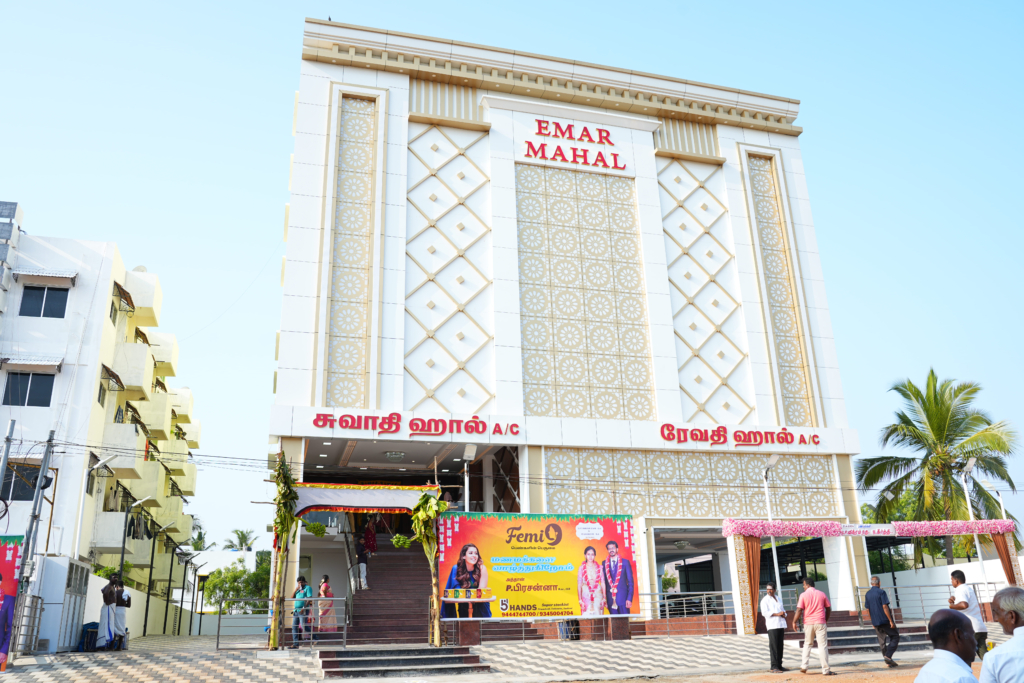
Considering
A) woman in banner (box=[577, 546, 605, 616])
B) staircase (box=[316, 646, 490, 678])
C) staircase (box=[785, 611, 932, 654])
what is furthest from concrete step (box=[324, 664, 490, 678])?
staircase (box=[785, 611, 932, 654])

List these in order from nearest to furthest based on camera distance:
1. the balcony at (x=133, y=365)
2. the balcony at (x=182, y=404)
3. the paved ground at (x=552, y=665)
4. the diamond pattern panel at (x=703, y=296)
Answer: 1. the paved ground at (x=552, y=665)
2. the diamond pattern panel at (x=703, y=296)
3. the balcony at (x=133, y=365)
4. the balcony at (x=182, y=404)

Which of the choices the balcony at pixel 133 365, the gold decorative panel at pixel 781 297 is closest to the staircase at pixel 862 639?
the gold decorative panel at pixel 781 297

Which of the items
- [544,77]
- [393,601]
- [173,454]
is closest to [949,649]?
[393,601]

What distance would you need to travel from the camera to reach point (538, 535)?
17.3 meters

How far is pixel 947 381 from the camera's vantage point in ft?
97.0

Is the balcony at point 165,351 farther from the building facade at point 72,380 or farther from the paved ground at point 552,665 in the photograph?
the paved ground at point 552,665

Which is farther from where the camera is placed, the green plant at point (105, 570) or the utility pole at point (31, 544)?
the green plant at point (105, 570)

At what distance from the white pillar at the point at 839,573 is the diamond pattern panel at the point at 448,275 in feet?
37.0

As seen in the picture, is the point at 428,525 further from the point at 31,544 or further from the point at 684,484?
the point at 684,484

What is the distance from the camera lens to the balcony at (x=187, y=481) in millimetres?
45731

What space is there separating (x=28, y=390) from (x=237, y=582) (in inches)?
1702

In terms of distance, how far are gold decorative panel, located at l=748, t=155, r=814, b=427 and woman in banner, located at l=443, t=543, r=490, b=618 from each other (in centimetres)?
1314

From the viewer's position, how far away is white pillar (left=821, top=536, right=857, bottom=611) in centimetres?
2373

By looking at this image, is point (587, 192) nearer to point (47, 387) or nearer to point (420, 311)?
point (420, 311)
